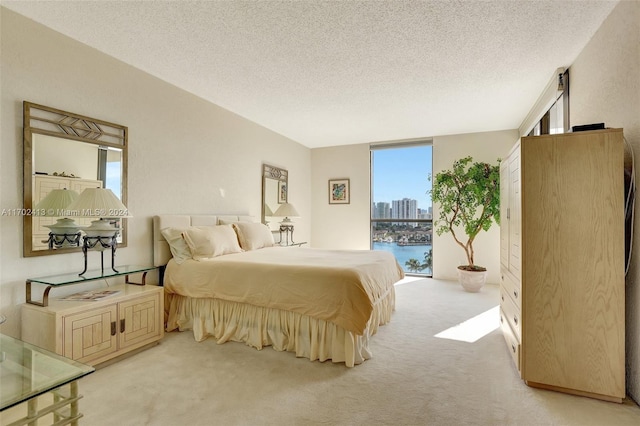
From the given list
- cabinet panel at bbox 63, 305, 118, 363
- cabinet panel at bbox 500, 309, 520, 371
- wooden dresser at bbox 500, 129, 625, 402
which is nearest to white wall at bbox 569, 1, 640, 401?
wooden dresser at bbox 500, 129, 625, 402

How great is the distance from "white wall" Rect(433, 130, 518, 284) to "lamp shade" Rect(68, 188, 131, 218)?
194 inches

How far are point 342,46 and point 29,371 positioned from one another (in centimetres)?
289

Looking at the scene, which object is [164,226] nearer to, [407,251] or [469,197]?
[469,197]

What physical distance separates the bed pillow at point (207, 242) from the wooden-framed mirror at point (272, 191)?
165 centimetres

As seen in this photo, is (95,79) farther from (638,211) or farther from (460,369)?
(638,211)

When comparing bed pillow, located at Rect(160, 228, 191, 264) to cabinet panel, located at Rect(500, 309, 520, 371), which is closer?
cabinet panel, located at Rect(500, 309, 520, 371)

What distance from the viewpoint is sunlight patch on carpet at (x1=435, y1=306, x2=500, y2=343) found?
294cm

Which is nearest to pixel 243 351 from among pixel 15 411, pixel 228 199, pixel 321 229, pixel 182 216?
pixel 15 411

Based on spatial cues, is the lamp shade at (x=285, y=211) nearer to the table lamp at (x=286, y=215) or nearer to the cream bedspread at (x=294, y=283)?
the table lamp at (x=286, y=215)

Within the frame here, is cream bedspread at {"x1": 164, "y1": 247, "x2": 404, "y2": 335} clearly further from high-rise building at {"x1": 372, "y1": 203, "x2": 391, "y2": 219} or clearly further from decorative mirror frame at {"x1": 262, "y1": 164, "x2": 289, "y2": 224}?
high-rise building at {"x1": 372, "y1": 203, "x2": 391, "y2": 219}

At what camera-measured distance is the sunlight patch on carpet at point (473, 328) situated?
2936mm

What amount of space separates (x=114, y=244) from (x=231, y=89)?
81.1 inches

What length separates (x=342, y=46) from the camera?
262cm

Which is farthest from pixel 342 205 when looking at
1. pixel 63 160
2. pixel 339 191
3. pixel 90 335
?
pixel 90 335
